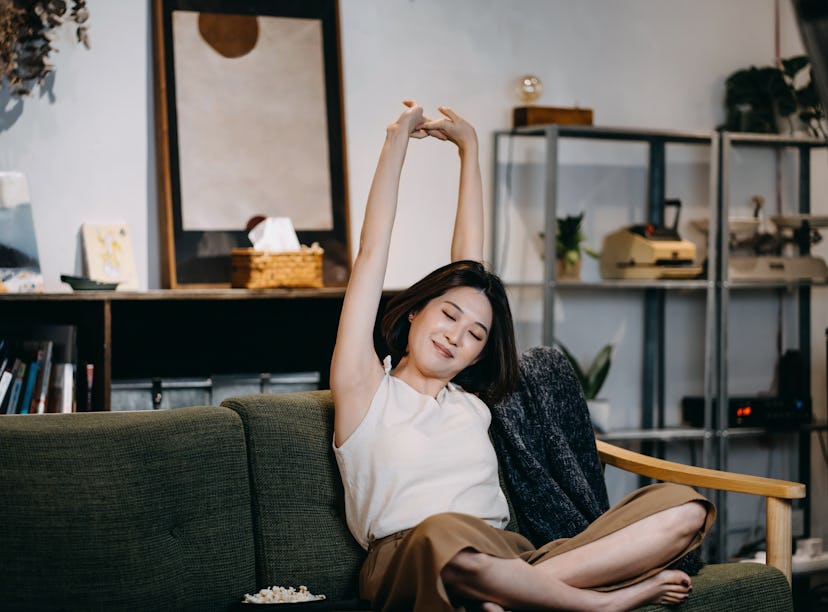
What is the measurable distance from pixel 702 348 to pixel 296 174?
1.92m

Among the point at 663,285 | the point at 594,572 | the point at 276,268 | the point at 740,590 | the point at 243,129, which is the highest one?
the point at 243,129

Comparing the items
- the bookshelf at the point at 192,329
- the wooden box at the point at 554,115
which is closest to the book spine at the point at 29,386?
the bookshelf at the point at 192,329

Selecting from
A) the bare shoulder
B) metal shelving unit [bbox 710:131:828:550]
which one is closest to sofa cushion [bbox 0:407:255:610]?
the bare shoulder

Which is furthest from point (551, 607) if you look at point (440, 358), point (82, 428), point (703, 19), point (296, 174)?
point (703, 19)

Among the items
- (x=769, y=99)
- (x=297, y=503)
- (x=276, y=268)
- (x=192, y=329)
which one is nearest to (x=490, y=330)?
(x=297, y=503)

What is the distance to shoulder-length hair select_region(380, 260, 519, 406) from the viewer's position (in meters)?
2.24

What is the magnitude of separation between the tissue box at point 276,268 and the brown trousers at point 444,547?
1317 mm

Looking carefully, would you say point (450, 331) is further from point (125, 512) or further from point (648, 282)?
point (648, 282)

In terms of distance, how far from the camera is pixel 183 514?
1.96 metres

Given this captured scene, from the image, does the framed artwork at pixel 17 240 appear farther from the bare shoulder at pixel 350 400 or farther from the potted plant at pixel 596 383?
the potted plant at pixel 596 383

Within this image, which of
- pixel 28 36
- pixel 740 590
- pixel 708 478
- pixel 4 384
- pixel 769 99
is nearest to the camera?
pixel 740 590

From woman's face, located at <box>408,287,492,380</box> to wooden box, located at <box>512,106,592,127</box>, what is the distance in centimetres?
174

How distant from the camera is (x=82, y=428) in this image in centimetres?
193

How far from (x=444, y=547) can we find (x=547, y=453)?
0.73 meters
